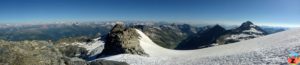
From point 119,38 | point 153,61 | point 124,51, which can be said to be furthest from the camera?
point 119,38

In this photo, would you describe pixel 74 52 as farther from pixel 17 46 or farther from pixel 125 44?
pixel 17 46

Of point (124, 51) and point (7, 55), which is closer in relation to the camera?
point (7, 55)

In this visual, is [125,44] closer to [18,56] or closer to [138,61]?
[138,61]

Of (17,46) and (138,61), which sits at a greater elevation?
(17,46)

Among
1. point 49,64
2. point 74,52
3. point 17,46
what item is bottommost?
point 74,52

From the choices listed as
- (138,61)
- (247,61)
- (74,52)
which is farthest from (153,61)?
(74,52)

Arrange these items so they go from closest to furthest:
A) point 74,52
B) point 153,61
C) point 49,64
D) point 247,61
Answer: point 49,64 < point 247,61 < point 153,61 < point 74,52
